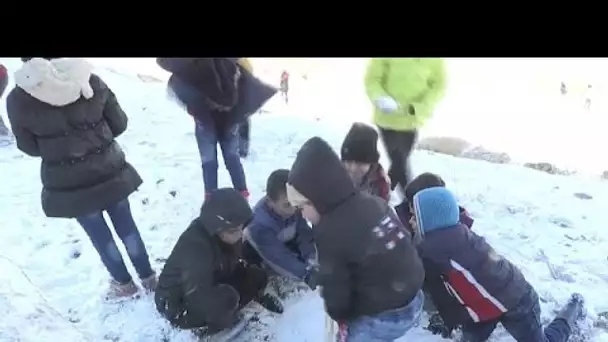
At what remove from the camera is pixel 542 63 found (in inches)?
469

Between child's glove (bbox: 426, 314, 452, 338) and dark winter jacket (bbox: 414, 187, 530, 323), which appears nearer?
dark winter jacket (bbox: 414, 187, 530, 323)

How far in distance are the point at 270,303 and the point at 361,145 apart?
3.45 feet

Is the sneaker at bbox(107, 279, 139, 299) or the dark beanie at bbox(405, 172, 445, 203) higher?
the dark beanie at bbox(405, 172, 445, 203)

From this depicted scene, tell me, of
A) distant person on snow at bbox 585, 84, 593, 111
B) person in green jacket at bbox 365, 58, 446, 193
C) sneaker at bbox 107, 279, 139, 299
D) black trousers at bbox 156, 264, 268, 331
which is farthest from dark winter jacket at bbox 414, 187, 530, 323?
distant person on snow at bbox 585, 84, 593, 111

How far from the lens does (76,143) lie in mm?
3264

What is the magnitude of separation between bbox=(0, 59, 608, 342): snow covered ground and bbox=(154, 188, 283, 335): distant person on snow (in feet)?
0.65

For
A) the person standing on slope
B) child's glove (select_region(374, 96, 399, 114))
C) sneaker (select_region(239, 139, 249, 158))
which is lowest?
the person standing on slope

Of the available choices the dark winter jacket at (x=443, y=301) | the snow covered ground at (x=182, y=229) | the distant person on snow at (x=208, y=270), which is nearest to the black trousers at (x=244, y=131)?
the snow covered ground at (x=182, y=229)

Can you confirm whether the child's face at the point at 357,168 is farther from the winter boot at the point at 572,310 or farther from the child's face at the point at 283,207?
the winter boot at the point at 572,310

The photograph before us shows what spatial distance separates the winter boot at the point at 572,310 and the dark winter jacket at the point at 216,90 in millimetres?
2235

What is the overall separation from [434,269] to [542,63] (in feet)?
32.5

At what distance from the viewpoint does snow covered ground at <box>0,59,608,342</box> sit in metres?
3.51

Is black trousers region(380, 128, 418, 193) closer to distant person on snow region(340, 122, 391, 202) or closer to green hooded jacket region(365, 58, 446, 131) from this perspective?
green hooded jacket region(365, 58, 446, 131)
